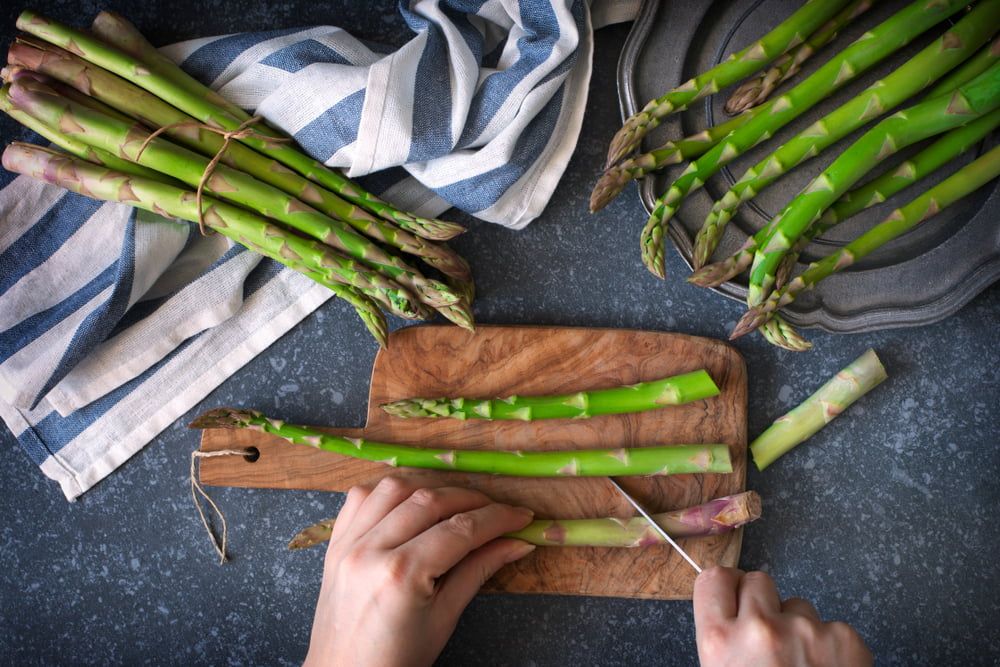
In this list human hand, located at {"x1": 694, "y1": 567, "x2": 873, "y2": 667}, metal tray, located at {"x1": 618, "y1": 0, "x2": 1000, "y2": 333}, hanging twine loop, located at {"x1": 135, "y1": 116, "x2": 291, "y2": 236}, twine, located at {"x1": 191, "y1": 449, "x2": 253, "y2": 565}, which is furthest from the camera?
twine, located at {"x1": 191, "y1": 449, "x2": 253, "y2": 565}

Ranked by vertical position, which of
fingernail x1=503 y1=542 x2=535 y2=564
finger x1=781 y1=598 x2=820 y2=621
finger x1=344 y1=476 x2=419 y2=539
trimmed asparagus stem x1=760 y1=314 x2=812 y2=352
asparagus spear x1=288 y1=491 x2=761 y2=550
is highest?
trimmed asparagus stem x1=760 y1=314 x2=812 y2=352

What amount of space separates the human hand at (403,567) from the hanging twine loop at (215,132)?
61 cm

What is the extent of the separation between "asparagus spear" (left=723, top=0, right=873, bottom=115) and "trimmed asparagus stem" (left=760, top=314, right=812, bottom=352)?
399 mm

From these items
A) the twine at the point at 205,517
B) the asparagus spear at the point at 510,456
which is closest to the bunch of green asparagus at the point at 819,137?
the asparagus spear at the point at 510,456

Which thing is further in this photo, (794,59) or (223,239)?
(223,239)

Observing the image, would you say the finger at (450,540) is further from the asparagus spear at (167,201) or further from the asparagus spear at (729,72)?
the asparagus spear at (729,72)

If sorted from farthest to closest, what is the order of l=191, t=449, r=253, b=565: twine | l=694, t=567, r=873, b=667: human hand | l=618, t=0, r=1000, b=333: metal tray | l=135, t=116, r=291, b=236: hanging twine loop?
1. l=191, t=449, r=253, b=565: twine
2. l=618, t=0, r=1000, b=333: metal tray
3. l=135, t=116, r=291, b=236: hanging twine loop
4. l=694, t=567, r=873, b=667: human hand

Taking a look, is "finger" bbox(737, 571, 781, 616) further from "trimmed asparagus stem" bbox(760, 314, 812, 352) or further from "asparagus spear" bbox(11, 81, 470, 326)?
"asparagus spear" bbox(11, 81, 470, 326)

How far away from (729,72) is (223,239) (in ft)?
3.32

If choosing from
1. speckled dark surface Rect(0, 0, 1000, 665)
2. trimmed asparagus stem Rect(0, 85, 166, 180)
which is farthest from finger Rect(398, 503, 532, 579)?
trimmed asparagus stem Rect(0, 85, 166, 180)

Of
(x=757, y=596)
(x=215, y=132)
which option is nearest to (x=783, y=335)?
(x=757, y=596)

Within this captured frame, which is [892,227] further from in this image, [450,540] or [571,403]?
[450,540]

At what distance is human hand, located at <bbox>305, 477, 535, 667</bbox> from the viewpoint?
4.26 feet

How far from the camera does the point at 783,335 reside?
1.34 metres
